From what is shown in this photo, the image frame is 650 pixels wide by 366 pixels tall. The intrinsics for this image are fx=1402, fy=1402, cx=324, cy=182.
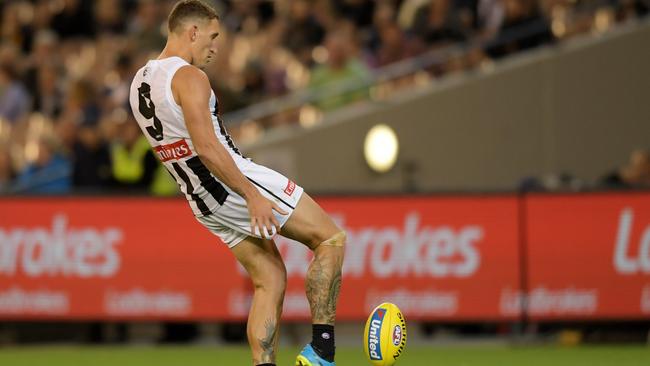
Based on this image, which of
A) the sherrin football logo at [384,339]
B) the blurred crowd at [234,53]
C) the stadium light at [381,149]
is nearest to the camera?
the sherrin football logo at [384,339]

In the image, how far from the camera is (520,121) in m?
19.0

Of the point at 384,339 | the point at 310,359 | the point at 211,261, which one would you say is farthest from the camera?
the point at 211,261

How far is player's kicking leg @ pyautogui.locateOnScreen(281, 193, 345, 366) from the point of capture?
853 centimetres

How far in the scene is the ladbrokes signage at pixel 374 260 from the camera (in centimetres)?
1419

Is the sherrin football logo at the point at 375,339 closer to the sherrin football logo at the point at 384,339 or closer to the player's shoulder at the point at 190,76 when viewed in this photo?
the sherrin football logo at the point at 384,339

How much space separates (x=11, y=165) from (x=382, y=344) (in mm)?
10121

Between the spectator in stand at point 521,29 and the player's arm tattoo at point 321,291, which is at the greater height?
the spectator in stand at point 521,29

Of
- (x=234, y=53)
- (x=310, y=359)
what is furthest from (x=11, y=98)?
(x=310, y=359)

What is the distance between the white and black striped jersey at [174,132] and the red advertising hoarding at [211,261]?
5936mm

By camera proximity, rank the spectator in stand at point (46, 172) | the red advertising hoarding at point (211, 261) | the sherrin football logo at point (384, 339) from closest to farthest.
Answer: the sherrin football logo at point (384, 339), the red advertising hoarding at point (211, 261), the spectator in stand at point (46, 172)

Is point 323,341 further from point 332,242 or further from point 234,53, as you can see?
point 234,53

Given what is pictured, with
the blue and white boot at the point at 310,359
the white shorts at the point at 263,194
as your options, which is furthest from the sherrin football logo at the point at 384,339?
the white shorts at the point at 263,194

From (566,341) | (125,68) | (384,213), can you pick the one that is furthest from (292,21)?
(566,341)

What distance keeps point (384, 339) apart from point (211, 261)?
606 centimetres
